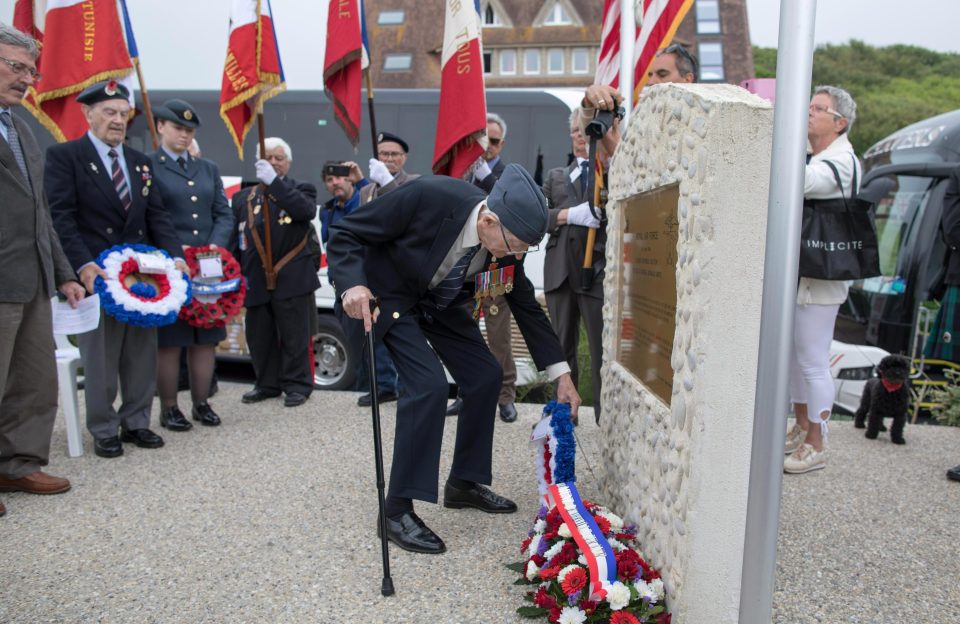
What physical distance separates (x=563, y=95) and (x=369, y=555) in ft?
20.7

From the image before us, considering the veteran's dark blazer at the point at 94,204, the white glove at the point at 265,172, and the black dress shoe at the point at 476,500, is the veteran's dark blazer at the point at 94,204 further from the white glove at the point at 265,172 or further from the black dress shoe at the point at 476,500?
the black dress shoe at the point at 476,500

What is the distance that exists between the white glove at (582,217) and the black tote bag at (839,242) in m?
1.15

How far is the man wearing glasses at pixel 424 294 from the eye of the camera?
3018 millimetres

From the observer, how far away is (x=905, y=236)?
688 centimetres

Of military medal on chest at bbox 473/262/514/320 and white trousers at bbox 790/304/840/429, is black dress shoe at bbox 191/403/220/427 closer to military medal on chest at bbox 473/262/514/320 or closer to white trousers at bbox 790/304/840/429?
military medal on chest at bbox 473/262/514/320

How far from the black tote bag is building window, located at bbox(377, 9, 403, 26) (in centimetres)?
2676

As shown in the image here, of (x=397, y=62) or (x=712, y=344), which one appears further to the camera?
(x=397, y=62)

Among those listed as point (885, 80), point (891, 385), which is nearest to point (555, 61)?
point (885, 80)

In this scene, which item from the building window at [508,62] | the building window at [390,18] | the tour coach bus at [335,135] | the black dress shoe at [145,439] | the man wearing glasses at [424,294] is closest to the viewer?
the man wearing glasses at [424,294]

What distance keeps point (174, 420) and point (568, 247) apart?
3001 mm

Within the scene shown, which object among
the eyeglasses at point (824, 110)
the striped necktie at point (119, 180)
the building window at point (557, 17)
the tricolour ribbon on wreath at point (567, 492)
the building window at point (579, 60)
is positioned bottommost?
the tricolour ribbon on wreath at point (567, 492)

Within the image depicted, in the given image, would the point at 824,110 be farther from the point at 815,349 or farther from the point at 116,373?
the point at 116,373

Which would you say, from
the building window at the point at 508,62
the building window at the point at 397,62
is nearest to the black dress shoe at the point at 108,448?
the building window at the point at 397,62

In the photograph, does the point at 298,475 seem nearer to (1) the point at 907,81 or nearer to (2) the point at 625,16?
(2) the point at 625,16
